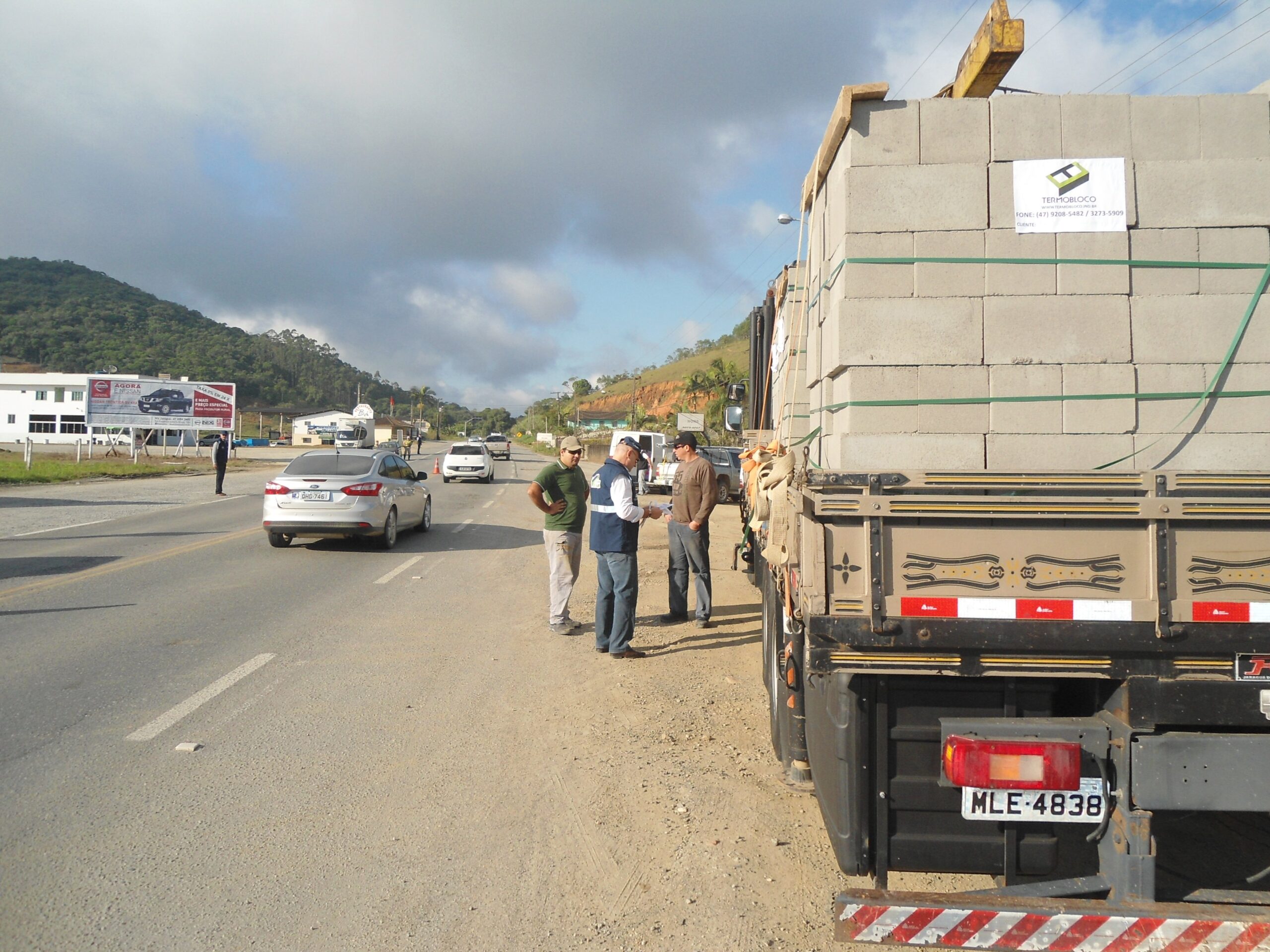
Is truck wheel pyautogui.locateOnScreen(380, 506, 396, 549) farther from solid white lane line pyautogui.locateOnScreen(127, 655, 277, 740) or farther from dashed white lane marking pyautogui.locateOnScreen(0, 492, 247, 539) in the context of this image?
solid white lane line pyautogui.locateOnScreen(127, 655, 277, 740)

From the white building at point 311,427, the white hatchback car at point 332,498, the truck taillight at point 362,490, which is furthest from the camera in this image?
the white building at point 311,427

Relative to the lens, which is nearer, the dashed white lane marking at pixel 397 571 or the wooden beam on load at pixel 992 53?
the wooden beam on load at pixel 992 53

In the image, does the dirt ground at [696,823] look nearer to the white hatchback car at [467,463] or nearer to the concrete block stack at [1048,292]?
the concrete block stack at [1048,292]

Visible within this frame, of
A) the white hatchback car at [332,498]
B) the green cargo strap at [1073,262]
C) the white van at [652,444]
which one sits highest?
the white van at [652,444]

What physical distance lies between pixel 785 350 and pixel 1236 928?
4.33 m

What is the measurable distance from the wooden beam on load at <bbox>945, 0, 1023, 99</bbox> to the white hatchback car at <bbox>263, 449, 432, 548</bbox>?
10313mm

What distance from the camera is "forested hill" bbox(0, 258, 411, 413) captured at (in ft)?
364

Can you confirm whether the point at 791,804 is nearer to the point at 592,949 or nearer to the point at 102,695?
the point at 592,949

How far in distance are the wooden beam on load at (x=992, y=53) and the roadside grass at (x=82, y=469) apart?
90.4ft

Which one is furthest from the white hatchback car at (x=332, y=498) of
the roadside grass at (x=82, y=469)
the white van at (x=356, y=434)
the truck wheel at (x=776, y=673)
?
the white van at (x=356, y=434)

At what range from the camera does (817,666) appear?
9.32ft

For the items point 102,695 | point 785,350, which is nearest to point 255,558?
point 102,695

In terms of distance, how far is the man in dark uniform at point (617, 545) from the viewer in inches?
281

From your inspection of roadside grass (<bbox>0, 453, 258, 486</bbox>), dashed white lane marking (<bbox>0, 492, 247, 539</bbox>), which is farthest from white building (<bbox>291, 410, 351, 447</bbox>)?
dashed white lane marking (<bbox>0, 492, 247, 539</bbox>)
